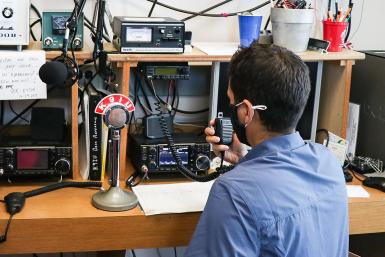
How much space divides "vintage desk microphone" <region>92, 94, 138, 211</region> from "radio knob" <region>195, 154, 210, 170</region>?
286 mm

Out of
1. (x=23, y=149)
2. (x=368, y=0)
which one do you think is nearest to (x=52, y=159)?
(x=23, y=149)

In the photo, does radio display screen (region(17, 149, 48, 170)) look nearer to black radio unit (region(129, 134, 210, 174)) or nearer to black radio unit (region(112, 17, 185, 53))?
black radio unit (region(129, 134, 210, 174))

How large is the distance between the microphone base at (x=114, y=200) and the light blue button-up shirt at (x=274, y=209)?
0.49 m

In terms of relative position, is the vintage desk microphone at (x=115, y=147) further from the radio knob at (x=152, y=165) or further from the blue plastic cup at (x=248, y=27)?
the blue plastic cup at (x=248, y=27)

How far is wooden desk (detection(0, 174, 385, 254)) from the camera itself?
66.6 inches

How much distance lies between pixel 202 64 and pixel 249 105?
37.7 inches

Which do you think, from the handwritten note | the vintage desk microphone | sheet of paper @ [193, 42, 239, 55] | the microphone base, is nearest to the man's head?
the vintage desk microphone

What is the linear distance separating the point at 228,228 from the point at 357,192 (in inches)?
37.1

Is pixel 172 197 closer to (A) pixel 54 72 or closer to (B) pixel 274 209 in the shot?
(A) pixel 54 72

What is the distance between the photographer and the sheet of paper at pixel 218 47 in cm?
209

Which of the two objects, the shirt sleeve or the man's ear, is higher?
the man's ear

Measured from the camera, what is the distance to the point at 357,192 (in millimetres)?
2033

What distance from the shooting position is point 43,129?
2010 millimetres

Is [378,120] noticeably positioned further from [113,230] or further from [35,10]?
[35,10]
